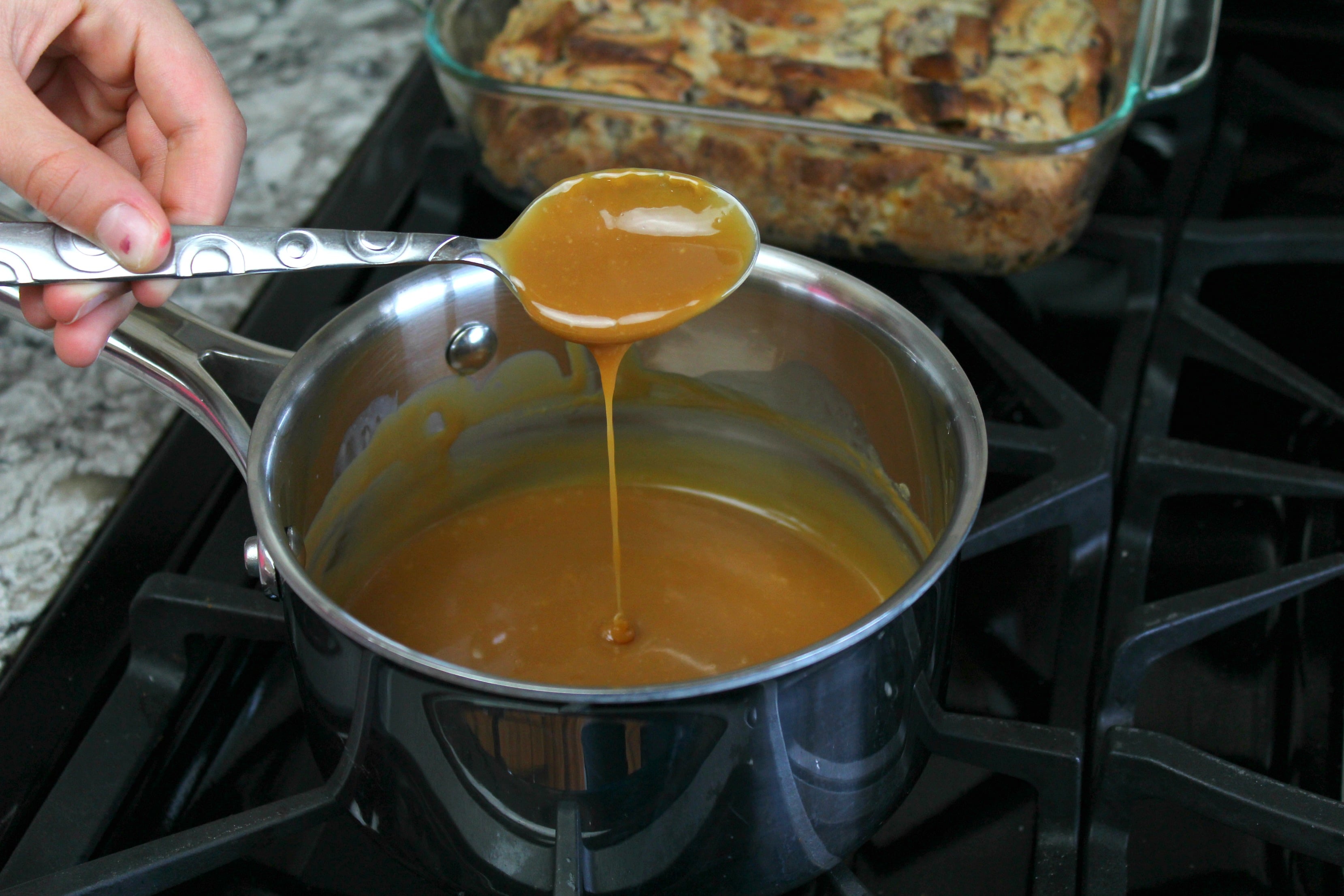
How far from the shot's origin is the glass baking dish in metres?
0.86

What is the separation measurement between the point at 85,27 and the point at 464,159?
1.06 ft

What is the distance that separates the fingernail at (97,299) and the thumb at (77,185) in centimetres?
3

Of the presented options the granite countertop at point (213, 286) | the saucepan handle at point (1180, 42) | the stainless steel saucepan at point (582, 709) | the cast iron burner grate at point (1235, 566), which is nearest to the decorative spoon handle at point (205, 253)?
the stainless steel saucepan at point (582, 709)

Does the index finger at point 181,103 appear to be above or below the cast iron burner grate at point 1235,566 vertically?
above

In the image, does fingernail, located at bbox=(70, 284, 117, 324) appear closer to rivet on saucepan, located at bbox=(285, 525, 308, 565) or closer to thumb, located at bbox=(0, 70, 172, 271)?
thumb, located at bbox=(0, 70, 172, 271)

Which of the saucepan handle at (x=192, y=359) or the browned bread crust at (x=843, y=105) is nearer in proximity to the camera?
the saucepan handle at (x=192, y=359)

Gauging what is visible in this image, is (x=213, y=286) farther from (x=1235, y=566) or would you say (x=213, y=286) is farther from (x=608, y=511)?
(x=1235, y=566)

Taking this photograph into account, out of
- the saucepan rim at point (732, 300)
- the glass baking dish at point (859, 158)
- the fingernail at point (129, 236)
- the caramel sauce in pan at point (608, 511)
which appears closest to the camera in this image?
the saucepan rim at point (732, 300)

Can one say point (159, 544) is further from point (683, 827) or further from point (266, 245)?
point (683, 827)

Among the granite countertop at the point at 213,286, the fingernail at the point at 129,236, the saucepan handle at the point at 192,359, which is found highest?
the fingernail at the point at 129,236

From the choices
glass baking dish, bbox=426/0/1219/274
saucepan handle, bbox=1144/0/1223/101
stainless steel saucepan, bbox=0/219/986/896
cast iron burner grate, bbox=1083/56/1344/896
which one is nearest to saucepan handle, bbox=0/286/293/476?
stainless steel saucepan, bbox=0/219/986/896

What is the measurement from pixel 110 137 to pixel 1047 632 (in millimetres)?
673

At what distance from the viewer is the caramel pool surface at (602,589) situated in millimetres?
714

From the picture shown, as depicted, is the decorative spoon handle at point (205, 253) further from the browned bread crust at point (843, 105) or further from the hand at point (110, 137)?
the browned bread crust at point (843, 105)
